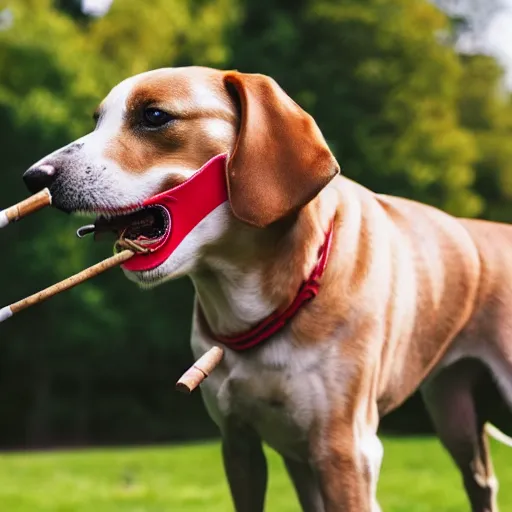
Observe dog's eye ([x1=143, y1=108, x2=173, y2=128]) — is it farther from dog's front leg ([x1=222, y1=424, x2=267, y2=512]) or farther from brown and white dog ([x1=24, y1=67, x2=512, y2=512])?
dog's front leg ([x1=222, y1=424, x2=267, y2=512])

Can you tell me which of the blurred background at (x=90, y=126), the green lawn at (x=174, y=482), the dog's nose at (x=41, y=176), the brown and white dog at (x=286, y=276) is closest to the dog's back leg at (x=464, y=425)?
the brown and white dog at (x=286, y=276)

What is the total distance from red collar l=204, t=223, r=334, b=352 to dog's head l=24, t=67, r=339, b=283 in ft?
0.90

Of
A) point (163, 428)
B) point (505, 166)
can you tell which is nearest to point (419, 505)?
point (163, 428)

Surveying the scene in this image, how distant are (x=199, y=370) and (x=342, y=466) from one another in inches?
23.1

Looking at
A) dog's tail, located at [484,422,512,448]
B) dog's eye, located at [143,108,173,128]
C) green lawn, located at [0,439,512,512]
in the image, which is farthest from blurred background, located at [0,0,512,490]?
dog's eye, located at [143,108,173,128]

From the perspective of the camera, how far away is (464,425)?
4.62m

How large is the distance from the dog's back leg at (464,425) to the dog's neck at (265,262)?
122 centimetres

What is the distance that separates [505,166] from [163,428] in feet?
34.2

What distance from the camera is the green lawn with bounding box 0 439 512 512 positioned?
9016 mm

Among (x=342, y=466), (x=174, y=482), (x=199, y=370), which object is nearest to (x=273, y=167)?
(x=199, y=370)

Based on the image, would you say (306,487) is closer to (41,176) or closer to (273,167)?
(273,167)

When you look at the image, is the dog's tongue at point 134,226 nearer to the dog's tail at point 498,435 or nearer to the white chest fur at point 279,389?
the white chest fur at point 279,389

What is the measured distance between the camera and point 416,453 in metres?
14.4

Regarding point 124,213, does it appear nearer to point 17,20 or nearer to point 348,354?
point 348,354
